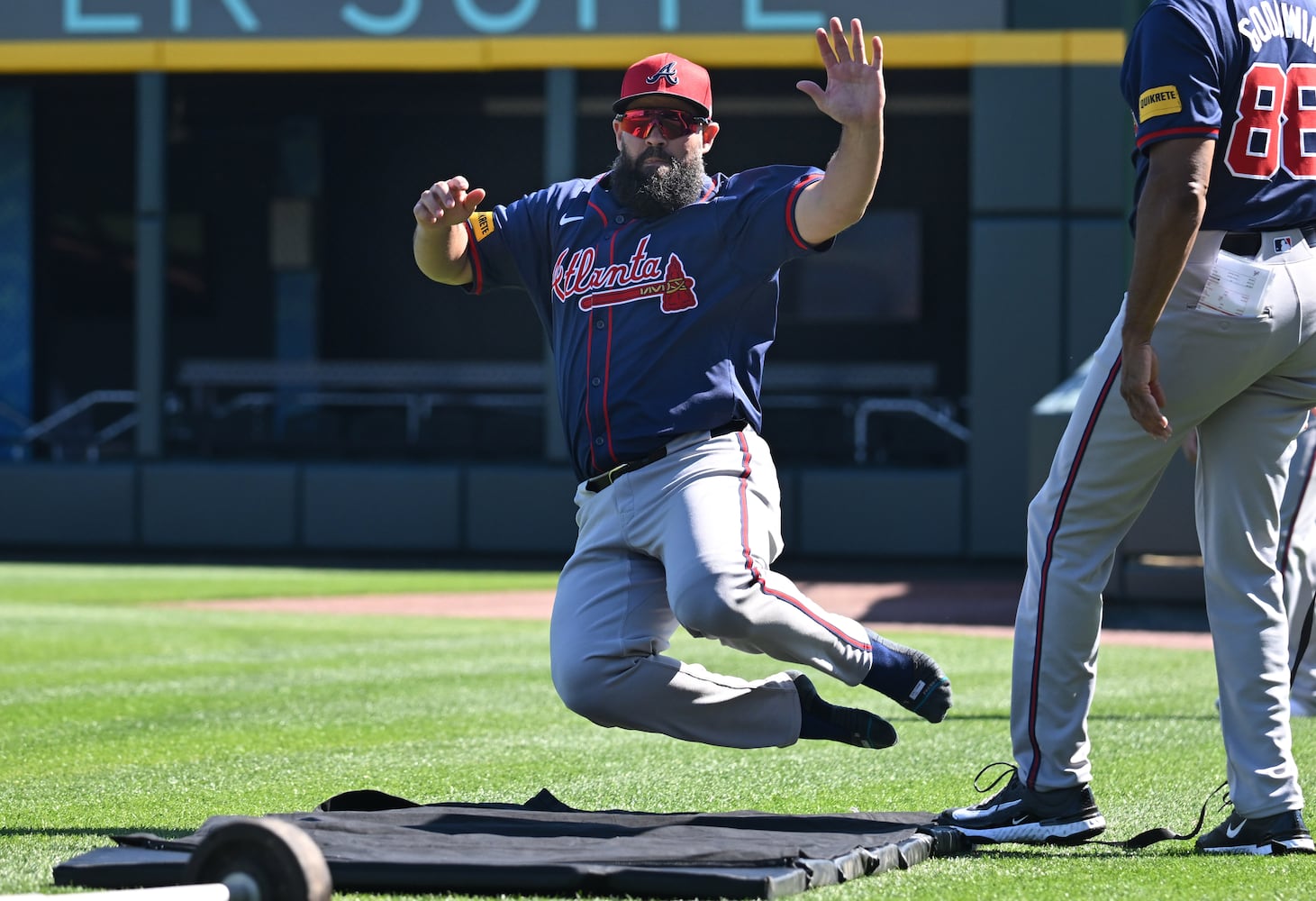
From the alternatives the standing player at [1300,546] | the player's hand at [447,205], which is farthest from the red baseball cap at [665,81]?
the standing player at [1300,546]

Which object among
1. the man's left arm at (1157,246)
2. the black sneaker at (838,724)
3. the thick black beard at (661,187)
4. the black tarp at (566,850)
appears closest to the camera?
the black tarp at (566,850)

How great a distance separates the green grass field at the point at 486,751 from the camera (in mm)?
3867

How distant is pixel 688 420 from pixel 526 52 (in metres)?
14.2

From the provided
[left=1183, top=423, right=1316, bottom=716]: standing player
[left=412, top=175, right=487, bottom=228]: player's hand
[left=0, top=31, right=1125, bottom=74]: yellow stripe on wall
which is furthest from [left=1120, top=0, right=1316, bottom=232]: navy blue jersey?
[left=0, top=31, right=1125, bottom=74]: yellow stripe on wall

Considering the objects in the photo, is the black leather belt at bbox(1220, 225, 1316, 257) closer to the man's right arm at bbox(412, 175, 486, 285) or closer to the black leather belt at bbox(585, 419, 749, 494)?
the black leather belt at bbox(585, 419, 749, 494)

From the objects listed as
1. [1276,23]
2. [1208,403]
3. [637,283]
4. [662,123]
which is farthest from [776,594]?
[1276,23]

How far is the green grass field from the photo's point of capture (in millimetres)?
3867

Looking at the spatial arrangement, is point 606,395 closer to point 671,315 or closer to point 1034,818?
point 671,315

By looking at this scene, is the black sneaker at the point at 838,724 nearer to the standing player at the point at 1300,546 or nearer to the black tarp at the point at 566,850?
the black tarp at the point at 566,850

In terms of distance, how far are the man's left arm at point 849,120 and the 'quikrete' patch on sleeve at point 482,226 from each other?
1.01 m

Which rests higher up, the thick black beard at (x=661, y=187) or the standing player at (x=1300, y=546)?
the thick black beard at (x=661, y=187)

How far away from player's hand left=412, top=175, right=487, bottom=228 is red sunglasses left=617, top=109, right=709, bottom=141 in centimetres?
44

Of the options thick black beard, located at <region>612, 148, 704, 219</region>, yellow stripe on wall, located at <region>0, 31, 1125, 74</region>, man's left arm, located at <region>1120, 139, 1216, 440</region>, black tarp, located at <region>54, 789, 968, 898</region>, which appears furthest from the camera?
yellow stripe on wall, located at <region>0, 31, 1125, 74</region>

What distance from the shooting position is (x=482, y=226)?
487 centimetres
